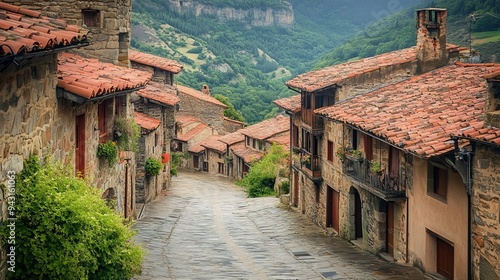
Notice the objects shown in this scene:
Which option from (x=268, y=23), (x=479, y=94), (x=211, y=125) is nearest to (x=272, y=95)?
(x=211, y=125)

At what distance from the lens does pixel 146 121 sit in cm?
3884

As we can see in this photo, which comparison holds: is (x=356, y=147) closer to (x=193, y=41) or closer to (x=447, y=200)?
(x=447, y=200)

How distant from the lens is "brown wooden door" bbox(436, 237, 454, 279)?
19.3 metres

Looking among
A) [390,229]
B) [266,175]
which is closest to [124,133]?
[390,229]

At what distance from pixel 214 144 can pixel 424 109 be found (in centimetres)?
5022

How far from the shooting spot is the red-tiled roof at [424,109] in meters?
18.8

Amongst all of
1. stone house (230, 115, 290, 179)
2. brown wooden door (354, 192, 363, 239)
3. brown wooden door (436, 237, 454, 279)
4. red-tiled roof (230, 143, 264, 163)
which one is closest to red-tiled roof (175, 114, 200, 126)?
stone house (230, 115, 290, 179)

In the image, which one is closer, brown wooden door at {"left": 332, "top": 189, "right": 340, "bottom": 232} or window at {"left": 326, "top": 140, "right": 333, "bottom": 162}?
brown wooden door at {"left": 332, "top": 189, "right": 340, "bottom": 232}

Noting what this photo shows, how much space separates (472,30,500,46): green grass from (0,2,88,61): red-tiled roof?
158 ft

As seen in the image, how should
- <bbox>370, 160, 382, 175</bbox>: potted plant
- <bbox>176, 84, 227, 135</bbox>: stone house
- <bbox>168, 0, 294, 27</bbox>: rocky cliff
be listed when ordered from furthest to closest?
<bbox>168, 0, 294, 27</bbox>: rocky cliff → <bbox>176, 84, 227, 135</bbox>: stone house → <bbox>370, 160, 382, 175</bbox>: potted plant

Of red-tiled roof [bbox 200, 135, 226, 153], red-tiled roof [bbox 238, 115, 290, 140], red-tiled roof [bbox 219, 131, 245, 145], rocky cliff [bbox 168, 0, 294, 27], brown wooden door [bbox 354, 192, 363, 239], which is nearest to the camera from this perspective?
brown wooden door [bbox 354, 192, 363, 239]

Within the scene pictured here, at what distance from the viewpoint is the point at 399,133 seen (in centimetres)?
2078

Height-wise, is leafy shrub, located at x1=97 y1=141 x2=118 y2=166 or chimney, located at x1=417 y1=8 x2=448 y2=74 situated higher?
chimney, located at x1=417 y1=8 x2=448 y2=74

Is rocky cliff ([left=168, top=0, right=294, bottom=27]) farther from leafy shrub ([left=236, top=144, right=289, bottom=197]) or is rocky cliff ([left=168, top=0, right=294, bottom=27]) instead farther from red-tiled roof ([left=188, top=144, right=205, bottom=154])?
leafy shrub ([left=236, top=144, right=289, bottom=197])
